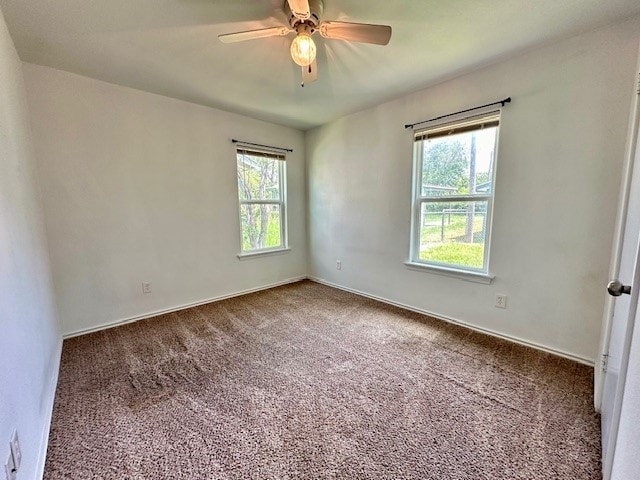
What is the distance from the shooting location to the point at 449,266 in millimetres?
2711

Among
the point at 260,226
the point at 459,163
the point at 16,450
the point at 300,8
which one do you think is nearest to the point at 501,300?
the point at 459,163

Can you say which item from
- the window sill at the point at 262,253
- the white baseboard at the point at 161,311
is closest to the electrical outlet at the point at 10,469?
the white baseboard at the point at 161,311

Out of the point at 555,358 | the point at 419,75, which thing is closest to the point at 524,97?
the point at 419,75

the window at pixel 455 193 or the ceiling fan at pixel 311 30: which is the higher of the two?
the ceiling fan at pixel 311 30

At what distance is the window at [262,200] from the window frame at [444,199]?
1.94 m

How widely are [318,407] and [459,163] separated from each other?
8.01 ft

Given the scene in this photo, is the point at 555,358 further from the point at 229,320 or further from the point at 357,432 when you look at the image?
the point at 229,320

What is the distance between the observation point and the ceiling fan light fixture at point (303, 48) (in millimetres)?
1507

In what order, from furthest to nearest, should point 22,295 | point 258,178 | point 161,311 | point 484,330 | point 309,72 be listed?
1. point 258,178
2. point 161,311
3. point 484,330
4. point 309,72
5. point 22,295

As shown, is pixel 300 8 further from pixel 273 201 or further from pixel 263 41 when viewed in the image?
pixel 273 201

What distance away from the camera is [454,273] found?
2.63 m

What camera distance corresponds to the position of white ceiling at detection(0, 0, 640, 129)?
157cm

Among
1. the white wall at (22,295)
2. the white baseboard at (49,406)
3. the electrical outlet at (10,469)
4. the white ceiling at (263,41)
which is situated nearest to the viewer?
the electrical outlet at (10,469)

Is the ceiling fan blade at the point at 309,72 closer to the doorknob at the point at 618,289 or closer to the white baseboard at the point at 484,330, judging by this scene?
the doorknob at the point at 618,289
